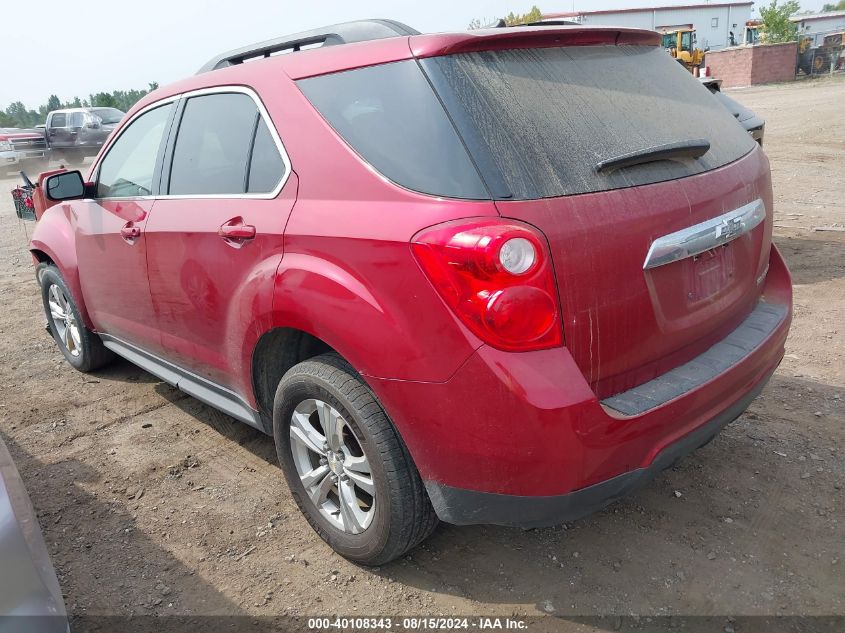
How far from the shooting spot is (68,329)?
4.80 metres

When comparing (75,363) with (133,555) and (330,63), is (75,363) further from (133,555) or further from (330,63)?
(330,63)

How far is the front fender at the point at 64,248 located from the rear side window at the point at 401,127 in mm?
2568

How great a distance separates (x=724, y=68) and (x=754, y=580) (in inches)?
1698

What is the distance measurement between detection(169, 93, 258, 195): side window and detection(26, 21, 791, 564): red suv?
0.07ft

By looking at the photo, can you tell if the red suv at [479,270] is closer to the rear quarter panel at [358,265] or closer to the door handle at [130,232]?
the rear quarter panel at [358,265]

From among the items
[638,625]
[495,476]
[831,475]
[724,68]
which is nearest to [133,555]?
[495,476]

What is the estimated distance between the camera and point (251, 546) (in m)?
2.79

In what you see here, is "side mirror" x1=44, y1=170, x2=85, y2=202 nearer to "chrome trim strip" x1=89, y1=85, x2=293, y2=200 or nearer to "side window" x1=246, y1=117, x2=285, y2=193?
"chrome trim strip" x1=89, y1=85, x2=293, y2=200

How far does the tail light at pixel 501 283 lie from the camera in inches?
75.4

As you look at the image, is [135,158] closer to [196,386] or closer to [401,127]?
[196,386]

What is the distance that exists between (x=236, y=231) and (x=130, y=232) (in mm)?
1052

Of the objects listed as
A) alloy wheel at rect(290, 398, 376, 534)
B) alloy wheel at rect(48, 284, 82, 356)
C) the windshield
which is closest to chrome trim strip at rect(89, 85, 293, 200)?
alloy wheel at rect(290, 398, 376, 534)

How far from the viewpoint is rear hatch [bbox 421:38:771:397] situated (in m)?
2.00

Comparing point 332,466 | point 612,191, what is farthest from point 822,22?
point 332,466
